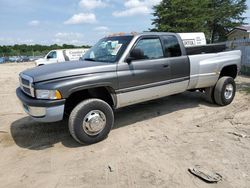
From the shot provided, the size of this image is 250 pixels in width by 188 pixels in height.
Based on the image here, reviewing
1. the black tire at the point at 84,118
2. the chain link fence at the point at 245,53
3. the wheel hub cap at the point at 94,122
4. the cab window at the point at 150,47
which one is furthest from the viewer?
the chain link fence at the point at 245,53

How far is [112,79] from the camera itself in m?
4.29

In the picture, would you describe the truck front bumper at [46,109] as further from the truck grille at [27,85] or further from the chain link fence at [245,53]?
the chain link fence at [245,53]

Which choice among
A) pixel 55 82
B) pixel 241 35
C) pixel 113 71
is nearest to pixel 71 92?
pixel 55 82

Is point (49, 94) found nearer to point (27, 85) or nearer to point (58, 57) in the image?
point (27, 85)

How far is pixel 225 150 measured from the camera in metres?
3.85

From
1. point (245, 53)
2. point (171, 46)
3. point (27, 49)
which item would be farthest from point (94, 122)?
point (27, 49)

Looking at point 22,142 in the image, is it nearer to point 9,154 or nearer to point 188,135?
point 9,154

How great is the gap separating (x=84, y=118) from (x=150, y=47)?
2.10 meters

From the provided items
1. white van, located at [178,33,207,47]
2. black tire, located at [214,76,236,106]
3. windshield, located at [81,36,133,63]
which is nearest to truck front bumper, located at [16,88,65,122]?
windshield, located at [81,36,133,63]

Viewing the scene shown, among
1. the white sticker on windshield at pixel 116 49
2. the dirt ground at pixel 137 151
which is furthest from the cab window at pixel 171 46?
the dirt ground at pixel 137 151

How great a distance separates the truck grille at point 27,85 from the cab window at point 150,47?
2088mm

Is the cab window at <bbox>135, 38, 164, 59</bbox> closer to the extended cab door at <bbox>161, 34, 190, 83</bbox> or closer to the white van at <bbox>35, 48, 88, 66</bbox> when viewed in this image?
the extended cab door at <bbox>161, 34, 190, 83</bbox>

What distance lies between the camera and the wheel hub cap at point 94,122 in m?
4.10

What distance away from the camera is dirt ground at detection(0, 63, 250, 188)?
318cm
